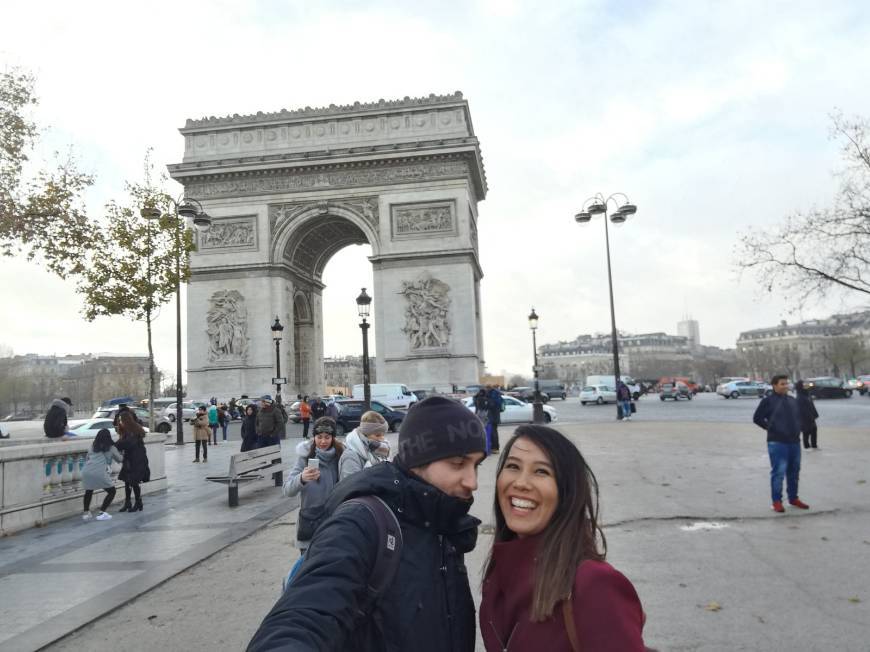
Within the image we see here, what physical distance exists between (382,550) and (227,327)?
110 feet

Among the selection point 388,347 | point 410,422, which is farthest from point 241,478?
point 388,347

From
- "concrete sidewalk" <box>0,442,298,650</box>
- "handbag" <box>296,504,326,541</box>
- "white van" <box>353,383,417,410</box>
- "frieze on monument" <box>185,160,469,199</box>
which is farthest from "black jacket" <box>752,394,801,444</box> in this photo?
"frieze on monument" <box>185,160,469,199</box>

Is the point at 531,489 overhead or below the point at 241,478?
overhead

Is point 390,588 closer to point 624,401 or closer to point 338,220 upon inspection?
point 624,401

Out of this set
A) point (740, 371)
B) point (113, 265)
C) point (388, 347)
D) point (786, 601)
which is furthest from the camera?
point (740, 371)

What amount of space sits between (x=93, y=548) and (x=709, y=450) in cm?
1077

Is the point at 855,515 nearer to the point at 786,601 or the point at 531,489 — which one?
the point at 786,601

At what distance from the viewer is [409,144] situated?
33.4 m

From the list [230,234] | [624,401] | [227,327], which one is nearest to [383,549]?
[624,401]

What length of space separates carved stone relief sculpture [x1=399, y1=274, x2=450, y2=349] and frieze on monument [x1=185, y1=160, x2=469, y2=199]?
17.9 feet

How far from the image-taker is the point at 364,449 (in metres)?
4.67

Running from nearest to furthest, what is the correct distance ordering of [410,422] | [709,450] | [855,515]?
A: [410,422] → [855,515] → [709,450]

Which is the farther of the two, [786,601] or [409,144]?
[409,144]

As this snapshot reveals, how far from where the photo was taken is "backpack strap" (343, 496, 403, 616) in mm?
1601
